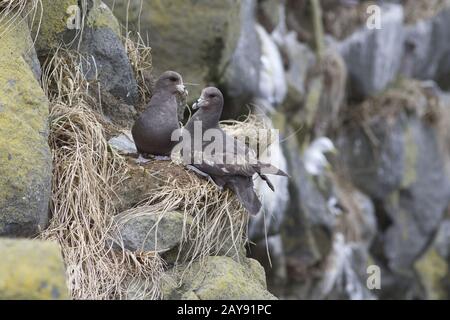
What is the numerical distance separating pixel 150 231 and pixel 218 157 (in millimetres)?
635

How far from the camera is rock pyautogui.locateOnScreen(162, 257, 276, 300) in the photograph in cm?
335

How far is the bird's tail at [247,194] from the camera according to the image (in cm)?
391

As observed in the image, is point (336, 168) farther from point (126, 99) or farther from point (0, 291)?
point (0, 291)

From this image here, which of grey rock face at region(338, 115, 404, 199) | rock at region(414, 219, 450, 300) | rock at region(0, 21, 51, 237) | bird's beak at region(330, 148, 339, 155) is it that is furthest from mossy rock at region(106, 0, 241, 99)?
rock at region(414, 219, 450, 300)

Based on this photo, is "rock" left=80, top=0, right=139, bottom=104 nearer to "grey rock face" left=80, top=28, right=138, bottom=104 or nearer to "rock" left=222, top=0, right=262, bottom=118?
"grey rock face" left=80, top=28, right=138, bottom=104

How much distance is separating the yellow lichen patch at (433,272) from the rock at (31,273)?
890cm

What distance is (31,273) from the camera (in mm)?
2555

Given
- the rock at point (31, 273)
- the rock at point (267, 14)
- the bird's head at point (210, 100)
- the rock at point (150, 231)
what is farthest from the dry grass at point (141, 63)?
the rock at point (267, 14)

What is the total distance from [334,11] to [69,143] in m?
6.72

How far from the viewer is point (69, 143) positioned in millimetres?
4047

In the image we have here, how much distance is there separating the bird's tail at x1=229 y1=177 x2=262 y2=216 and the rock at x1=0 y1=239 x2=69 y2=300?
1.46 metres

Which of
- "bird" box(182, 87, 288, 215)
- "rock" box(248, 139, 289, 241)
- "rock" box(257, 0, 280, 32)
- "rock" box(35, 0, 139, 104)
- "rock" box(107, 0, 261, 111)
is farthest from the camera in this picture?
"rock" box(257, 0, 280, 32)

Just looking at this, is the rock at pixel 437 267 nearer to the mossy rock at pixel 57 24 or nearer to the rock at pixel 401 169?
the rock at pixel 401 169
